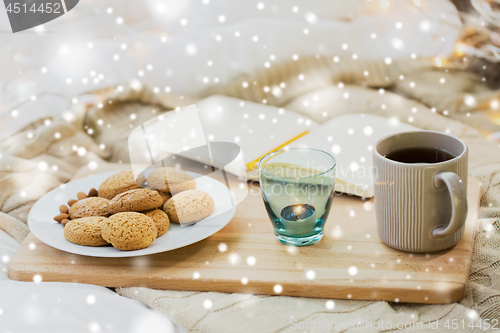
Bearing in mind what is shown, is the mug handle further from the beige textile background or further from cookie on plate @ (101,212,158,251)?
cookie on plate @ (101,212,158,251)

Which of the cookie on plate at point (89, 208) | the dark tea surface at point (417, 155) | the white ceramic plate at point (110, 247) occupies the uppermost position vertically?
the dark tea surface at point (417, 155)

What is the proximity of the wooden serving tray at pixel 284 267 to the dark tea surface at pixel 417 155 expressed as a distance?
3.4 inches

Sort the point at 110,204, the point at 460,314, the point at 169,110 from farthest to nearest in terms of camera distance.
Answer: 1. the point at 169,110
2. the point at 110,204
3. the point at 460,314

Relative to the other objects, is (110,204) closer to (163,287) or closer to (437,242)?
(163,287)

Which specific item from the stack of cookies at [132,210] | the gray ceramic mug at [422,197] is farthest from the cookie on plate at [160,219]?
the gray ceramic mug at [422,197]

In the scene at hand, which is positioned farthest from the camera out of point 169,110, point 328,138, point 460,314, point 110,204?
point 169,110

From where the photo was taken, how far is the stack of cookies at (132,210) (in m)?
0.44

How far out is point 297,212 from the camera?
460mm

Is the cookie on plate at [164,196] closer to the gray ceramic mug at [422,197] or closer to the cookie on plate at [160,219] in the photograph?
the cookie on plate at [160,219]

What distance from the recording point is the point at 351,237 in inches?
18.9

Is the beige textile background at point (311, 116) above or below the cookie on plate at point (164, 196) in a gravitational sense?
below

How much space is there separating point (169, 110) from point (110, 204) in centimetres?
38

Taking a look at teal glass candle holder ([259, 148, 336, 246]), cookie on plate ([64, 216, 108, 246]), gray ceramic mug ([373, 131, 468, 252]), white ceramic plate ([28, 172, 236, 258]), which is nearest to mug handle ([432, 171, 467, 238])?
gray ceramic mug ([373, 131, 468, 252])

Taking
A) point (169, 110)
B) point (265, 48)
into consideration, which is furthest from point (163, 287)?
point (265, 48)
